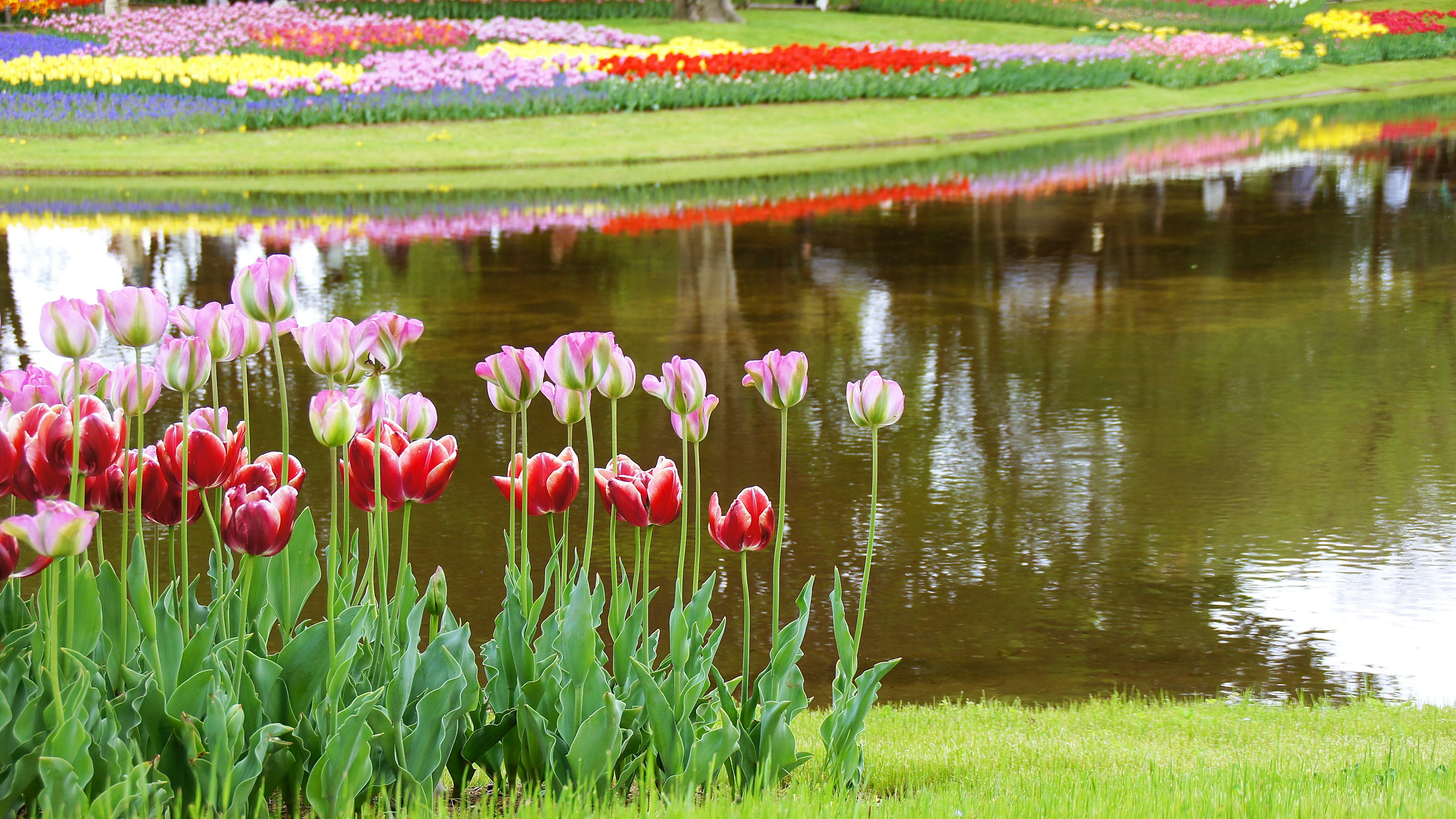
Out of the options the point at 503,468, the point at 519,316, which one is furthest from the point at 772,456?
the point at 519,316

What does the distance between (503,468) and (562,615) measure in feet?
14.1

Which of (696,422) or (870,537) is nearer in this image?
(696,422)

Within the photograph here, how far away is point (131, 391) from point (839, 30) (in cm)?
4058

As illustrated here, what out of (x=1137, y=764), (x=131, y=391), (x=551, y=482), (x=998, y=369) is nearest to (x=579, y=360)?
(x=551, y=482)

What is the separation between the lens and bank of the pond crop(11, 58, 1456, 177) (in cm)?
2025

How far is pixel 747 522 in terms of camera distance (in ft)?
9.46

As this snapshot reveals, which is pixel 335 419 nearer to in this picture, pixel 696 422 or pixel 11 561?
pixel 11 561

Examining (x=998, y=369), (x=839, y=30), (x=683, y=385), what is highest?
(x=839, y=30)

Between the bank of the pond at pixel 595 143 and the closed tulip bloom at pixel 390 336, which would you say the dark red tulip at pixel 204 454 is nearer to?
the closed tulip bloom at pixel 390 336

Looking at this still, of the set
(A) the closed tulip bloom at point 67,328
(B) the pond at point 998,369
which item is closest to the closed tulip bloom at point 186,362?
(A) the closed tulip bloom at point 67,328

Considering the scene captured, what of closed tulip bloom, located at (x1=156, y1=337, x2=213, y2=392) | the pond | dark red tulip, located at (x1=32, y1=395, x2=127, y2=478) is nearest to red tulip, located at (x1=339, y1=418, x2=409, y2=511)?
closed tulip bloom, located at (x1=156, y1=337, x2=213, y2=392)

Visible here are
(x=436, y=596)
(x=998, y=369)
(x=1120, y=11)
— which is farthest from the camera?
(x=1120, y=11)

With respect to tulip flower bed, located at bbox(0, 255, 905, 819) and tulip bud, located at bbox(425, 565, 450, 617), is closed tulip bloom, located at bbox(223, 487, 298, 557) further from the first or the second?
Answer: tulip bud, located at bbox(425, 565, 450, 617)

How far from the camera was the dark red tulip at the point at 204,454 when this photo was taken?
2707 mm
